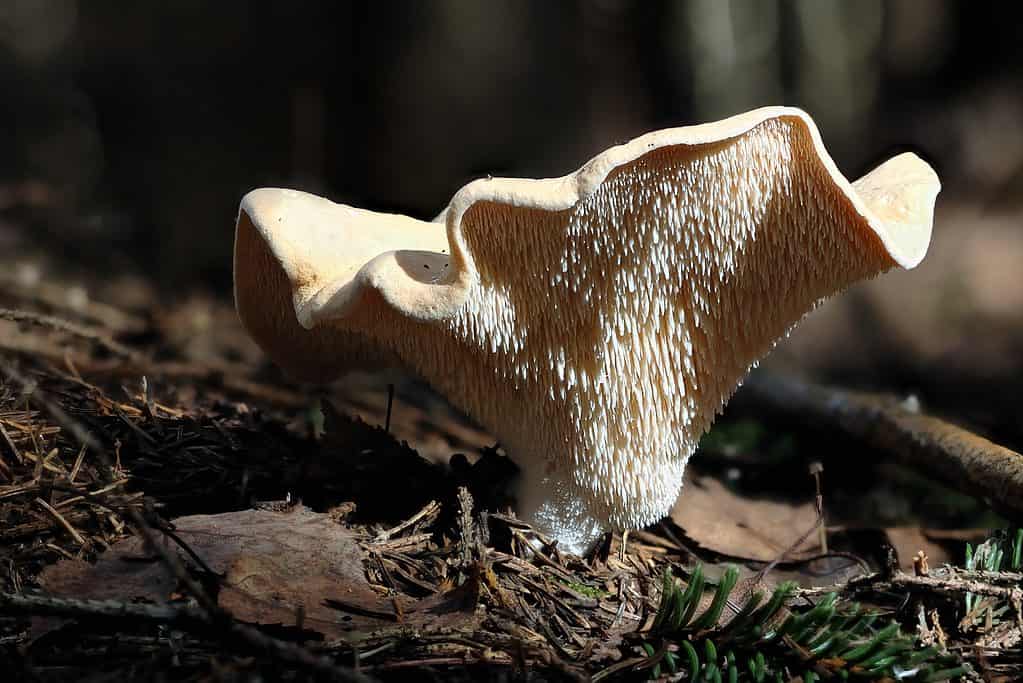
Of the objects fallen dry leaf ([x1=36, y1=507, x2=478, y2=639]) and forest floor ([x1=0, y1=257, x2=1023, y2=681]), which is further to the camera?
fallen dry leaf ([x1=36, y1=507, x2=478, y2=639])

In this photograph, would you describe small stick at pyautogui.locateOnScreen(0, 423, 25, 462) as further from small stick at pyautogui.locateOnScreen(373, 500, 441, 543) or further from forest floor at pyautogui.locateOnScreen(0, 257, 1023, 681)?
small stick at pyautogui.locateOnScreen(373, 500, 441, 543)

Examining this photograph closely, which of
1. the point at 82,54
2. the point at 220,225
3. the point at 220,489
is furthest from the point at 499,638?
the point at 82,54

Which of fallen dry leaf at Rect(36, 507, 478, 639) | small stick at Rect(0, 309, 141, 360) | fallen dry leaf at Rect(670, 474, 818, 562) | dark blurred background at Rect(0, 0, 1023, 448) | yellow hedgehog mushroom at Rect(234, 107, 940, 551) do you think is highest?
dark blurred background at Rect(0, 0, 1023, 448)

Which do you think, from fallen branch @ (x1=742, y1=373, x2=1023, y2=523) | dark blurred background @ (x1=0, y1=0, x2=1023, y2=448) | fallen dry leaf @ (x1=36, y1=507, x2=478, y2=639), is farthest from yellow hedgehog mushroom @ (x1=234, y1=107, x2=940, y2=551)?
dark blurred background @ (x1=0, y1=0, x2=1023, y2=448)

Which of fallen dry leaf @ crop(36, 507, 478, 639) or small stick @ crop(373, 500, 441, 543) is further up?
small stick @ crop(373, 500, 441, 543)

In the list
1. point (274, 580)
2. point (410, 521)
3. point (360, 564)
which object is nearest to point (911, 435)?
point (410, 521)

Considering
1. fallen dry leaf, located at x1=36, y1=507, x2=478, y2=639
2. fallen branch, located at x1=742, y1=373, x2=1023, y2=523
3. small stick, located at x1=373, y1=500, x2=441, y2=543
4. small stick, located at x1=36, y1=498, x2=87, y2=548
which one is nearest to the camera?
fallen dry leaf, located at x1=36, y1=507, x2=478, y2=639
